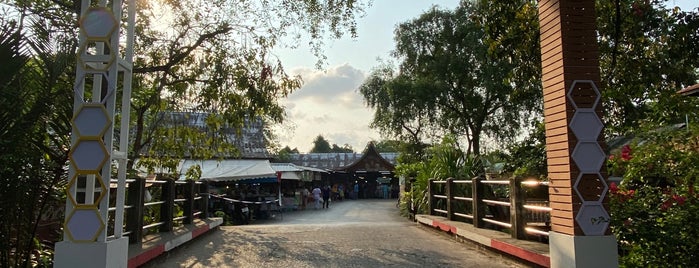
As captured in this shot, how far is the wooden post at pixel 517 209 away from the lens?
7.01 m

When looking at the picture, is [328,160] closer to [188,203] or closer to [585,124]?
[188,203]

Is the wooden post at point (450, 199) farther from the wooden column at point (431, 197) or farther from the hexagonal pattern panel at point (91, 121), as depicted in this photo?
the hexagonal pattern panel at point (91, 121)

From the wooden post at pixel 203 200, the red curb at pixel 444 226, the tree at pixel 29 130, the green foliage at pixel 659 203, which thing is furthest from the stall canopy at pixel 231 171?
the green foliage at pixel 659 203

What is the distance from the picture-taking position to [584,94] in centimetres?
457

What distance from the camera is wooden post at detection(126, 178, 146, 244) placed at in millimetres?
6844

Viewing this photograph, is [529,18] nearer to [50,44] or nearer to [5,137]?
[50,44]

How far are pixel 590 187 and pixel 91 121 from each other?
4.28m

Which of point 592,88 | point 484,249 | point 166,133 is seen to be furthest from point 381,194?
point 592,88

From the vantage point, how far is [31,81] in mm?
4645

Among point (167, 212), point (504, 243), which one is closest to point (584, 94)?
point (504, 243)

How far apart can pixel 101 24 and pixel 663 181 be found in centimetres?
566

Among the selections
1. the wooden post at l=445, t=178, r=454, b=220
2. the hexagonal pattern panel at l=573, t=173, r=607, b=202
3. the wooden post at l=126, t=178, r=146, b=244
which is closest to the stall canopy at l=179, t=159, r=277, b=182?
the wooden post at l=445, t=178, r=454, b=220

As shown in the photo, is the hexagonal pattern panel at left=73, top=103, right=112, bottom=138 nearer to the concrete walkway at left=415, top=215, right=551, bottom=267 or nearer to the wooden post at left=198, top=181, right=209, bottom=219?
the concrete walkway at left=415, top=215, right=551, bottom=267

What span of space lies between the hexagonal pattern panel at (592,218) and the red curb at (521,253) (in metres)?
1.09
